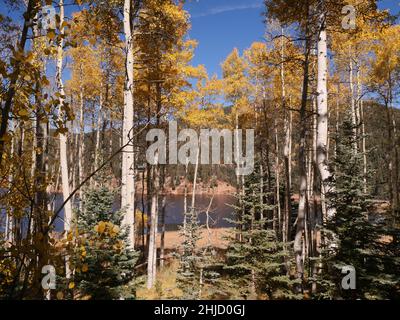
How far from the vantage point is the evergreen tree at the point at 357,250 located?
15.6 ft

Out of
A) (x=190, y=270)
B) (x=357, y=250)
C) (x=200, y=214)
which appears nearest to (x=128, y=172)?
(x=190, y=270)

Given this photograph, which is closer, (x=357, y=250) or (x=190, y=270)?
(x=357, y=250)

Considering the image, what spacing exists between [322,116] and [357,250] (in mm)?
2602

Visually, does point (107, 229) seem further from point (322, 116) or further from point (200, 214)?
point (200, 214)

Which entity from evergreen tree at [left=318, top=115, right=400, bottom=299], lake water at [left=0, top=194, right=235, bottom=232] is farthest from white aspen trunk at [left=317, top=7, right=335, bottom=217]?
lake water at [left=0, top=194, right=235, bottom=232]

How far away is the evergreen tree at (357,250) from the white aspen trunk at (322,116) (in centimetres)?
20

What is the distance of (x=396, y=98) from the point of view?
15828 millimetres

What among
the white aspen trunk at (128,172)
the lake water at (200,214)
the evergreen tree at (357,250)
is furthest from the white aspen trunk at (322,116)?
the white aspen trunk at (128,172)

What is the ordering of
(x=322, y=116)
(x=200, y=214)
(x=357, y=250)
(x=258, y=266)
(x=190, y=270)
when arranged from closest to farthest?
(x=357, y=250) < (x=322, y=116) < (x=258, y=266) < (x=190, y=270) < (x=200, y=214)

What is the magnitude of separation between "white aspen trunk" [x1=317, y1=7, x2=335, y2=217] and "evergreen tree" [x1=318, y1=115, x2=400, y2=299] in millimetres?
205

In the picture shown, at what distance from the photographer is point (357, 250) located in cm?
489

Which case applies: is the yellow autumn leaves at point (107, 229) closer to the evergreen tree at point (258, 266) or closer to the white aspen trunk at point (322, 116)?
the white aspen trunk at point (322, 116)
